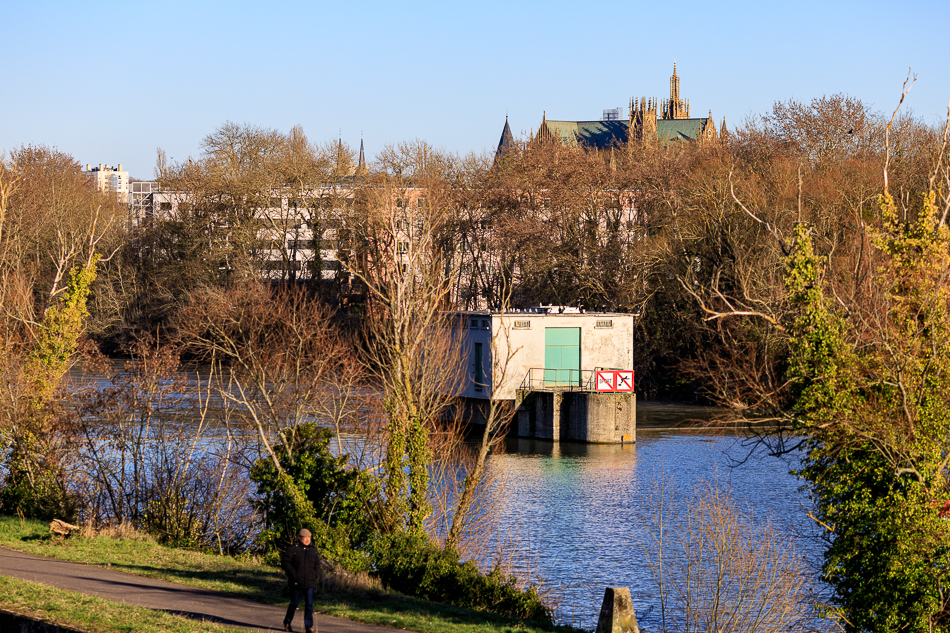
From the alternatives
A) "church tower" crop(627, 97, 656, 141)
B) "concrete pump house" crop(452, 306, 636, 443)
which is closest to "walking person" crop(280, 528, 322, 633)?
"concrete pump house" crop(452, 306, 636, 443)

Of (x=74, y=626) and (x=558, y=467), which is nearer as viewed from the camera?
(x=74, y=626)

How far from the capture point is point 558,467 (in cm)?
3881

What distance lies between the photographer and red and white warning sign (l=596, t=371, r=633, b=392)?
46125 mm

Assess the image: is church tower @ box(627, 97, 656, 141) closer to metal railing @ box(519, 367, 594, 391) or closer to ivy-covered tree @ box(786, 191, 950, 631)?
metal railing @ box(519, 367, 594, 391)

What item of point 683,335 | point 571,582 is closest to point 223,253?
point 683,335

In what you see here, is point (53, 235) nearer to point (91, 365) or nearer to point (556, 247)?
point (556, 247)

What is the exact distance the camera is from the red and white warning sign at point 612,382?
151 feet

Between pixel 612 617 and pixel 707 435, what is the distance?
32642mm

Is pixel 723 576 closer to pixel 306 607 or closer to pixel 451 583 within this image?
pixel 451 583

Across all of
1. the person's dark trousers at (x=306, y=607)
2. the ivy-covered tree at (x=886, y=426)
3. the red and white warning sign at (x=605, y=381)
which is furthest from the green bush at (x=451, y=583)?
the red and white warning sign at (x=605, y=381)

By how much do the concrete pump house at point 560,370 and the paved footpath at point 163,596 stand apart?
27746 mm

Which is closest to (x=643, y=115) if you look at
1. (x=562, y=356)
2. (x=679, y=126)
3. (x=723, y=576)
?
(x=679, y=126)

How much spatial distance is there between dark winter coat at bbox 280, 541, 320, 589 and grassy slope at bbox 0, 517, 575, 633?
67.8 inches

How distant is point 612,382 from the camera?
46.2m
